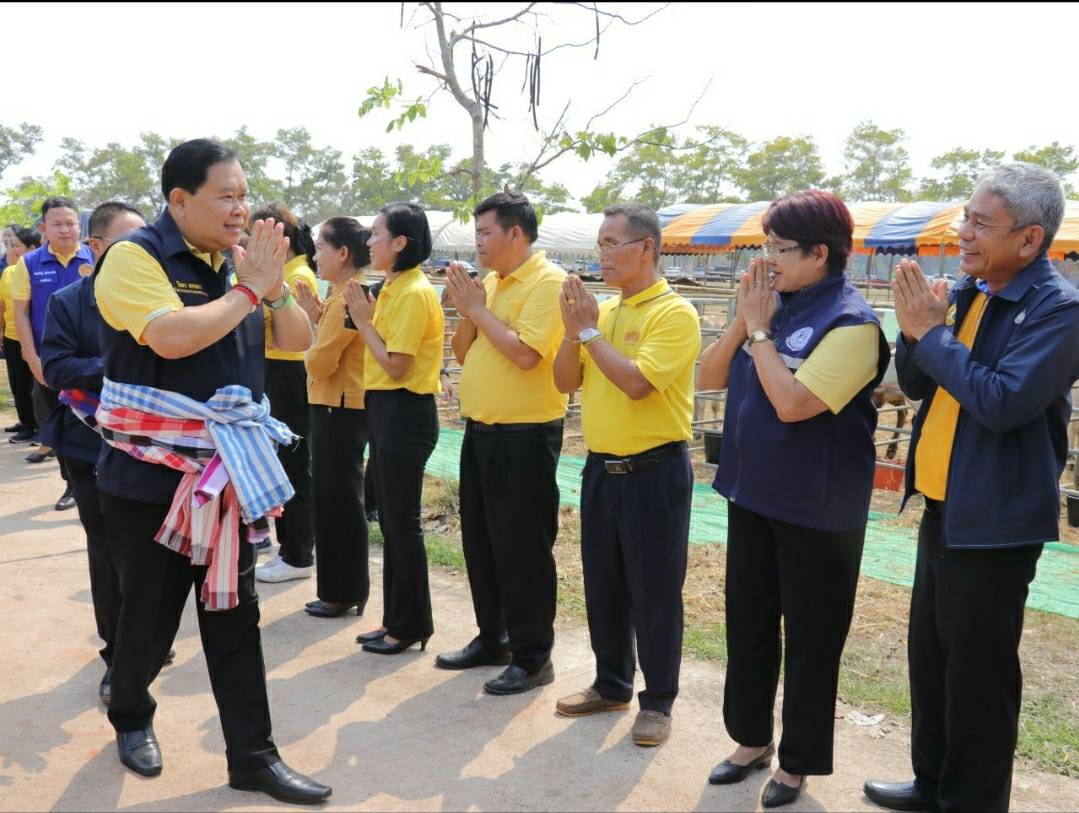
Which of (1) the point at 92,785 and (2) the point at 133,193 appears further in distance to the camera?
(2) the point at 133,193

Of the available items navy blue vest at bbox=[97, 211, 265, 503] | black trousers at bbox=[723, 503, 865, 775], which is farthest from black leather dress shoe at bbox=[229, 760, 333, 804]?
black trousers at bbox=[723, 503, 865, 775]

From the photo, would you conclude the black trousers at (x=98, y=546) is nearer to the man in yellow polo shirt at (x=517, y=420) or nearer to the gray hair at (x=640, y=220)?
the man in yellow polo shirt at (x=517, y=420)

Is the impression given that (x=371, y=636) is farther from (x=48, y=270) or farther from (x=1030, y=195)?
(x=48, y=270)

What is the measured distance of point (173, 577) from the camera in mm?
2984

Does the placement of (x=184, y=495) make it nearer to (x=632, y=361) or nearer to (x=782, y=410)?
(x=632, y=361)

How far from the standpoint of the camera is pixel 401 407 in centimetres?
417

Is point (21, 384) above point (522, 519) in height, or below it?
below

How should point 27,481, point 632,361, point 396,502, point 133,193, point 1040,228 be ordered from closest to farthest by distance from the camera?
point 1040,228 → point 632,361 → point 396,502 → point 27,481 → point 133,193

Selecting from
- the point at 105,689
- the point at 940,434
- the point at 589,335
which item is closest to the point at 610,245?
the point at 589,335

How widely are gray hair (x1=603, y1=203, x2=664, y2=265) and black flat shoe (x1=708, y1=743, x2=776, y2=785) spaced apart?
1.70 meters

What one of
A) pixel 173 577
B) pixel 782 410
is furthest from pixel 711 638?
pixel 173 577

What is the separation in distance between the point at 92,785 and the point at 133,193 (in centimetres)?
7372

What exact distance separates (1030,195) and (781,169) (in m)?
59.1

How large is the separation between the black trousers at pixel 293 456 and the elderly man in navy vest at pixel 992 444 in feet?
11.4
